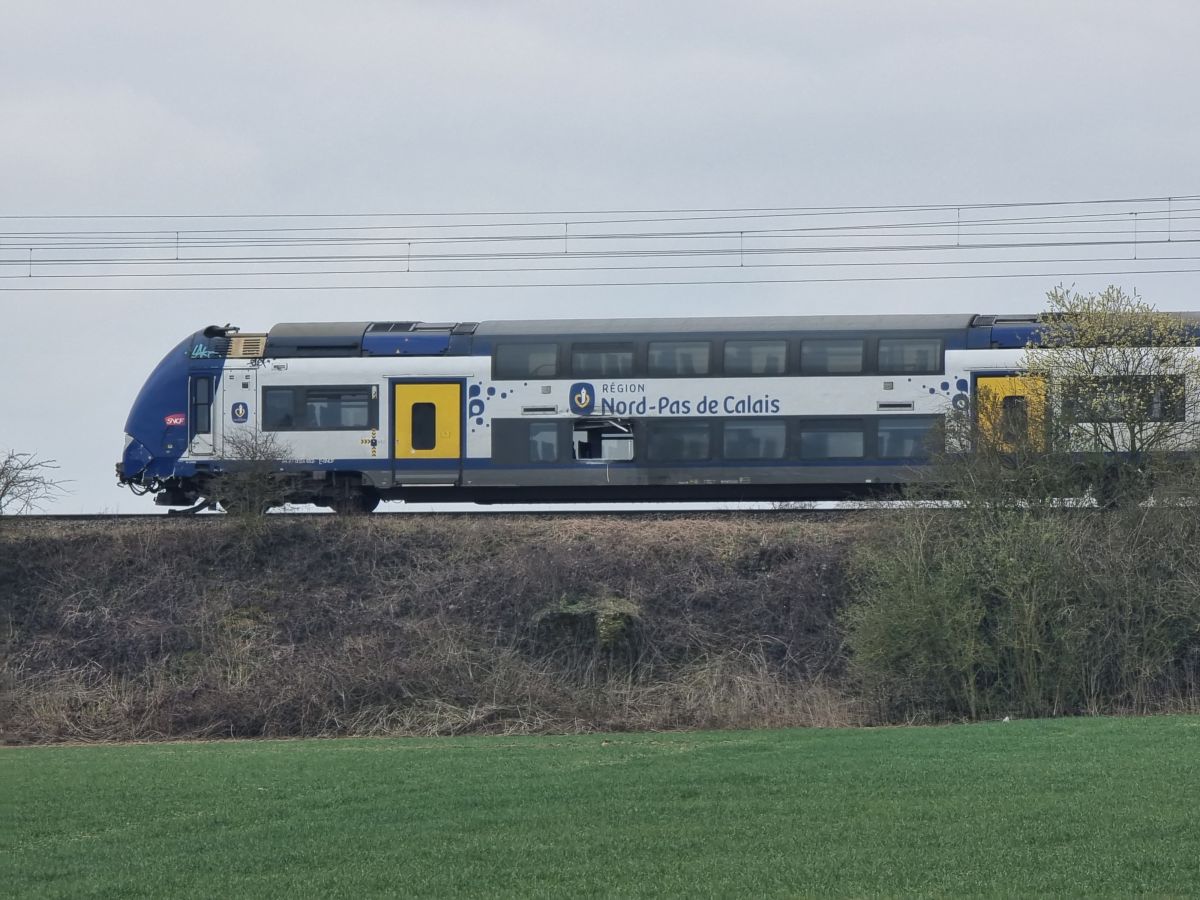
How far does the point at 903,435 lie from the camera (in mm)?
30141

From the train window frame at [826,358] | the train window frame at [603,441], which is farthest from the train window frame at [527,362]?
the train window frame at [826,358]

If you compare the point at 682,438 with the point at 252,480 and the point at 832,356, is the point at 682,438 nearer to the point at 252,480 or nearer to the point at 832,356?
the point at 832,356

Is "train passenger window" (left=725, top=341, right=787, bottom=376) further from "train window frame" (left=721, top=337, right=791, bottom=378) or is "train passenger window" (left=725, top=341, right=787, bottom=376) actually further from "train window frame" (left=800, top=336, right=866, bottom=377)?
"train window frame" (left=800, top=336, right=866, bottom=377)

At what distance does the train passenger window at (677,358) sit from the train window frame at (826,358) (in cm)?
192

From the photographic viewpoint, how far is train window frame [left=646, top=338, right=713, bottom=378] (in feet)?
101

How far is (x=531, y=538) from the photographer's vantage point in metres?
30.0

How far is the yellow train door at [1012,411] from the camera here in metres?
27.2

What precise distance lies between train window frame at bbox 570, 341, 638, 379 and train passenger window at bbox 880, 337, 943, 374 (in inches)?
194

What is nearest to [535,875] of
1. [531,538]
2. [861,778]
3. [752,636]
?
[861,778]

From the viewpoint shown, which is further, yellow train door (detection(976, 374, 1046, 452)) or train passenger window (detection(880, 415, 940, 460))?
train passenger window (detection(880, 415, 940, 460))

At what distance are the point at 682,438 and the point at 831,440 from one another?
2927mm

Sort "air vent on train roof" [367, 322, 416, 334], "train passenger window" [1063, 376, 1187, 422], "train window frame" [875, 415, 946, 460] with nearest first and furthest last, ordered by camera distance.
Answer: "train passenger window" [1063, 376, 1187, 422] < "train window frame" [875, 415, 946, 460] < "air vent on train roof" [367, 322, 416, 334]

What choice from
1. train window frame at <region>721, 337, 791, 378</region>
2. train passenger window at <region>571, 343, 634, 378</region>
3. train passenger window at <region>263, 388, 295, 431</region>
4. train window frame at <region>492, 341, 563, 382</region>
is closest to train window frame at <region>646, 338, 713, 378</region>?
train window frame at <region>721, 337, 791, 378</region>

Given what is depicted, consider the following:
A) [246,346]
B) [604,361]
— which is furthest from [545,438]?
[246,346]
